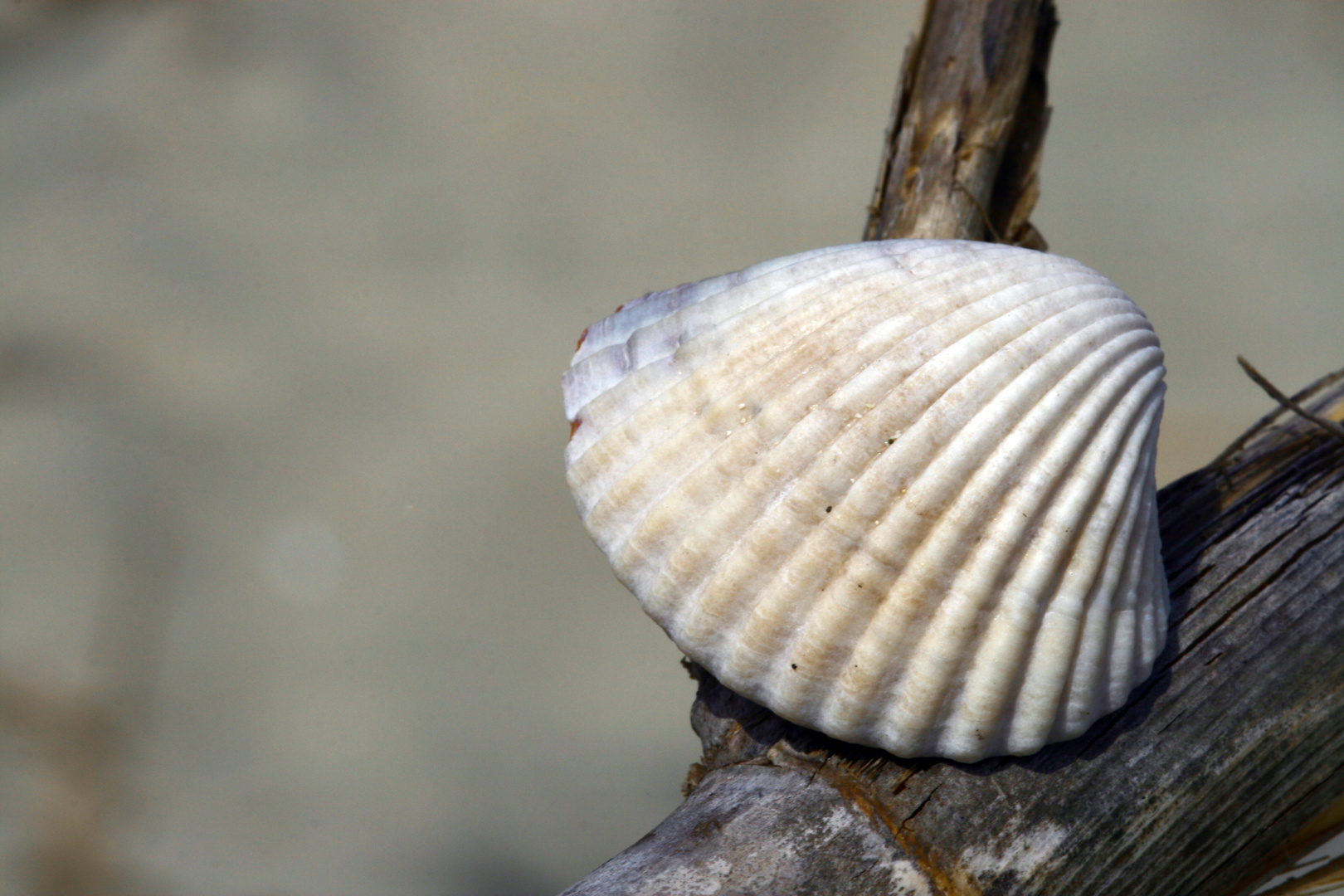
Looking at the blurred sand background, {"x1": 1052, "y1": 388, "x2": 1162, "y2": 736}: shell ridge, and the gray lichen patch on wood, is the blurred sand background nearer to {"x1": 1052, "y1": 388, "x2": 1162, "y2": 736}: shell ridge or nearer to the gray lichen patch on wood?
the gray lichen patch on wood

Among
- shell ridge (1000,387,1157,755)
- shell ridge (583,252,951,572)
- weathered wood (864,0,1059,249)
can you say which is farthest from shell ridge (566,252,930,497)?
weathered wood (864,0,1059,249)

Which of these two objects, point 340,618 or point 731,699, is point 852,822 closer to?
point 731,699

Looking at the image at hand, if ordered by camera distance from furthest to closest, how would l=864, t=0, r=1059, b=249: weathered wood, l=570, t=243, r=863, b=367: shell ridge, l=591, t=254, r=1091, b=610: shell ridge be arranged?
l=864, t=0, r=1059, b=249: weathered wood, l=570, t=243, r=863, b=367: shell ridge, l=591, t=254, r=1091, b=610: shell ridge

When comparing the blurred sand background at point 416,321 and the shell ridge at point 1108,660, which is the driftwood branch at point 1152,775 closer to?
the shell ridge at point 1108,660

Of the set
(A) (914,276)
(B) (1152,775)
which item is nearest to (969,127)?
(A) (914,276)

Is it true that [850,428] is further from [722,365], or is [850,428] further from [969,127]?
[969,127]

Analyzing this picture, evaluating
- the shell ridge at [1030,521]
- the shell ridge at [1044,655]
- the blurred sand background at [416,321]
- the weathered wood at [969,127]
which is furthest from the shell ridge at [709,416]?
the blurred sand background at [416,321]
